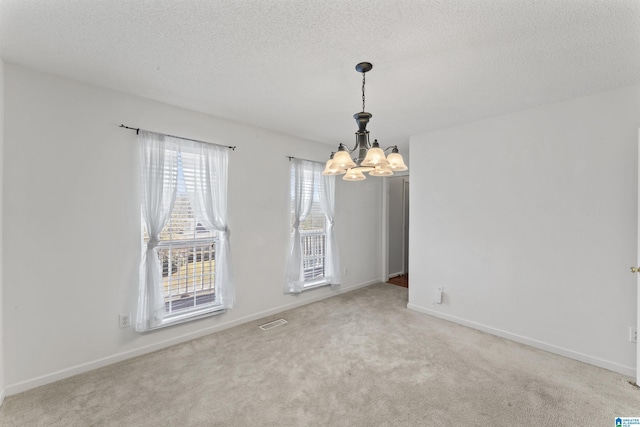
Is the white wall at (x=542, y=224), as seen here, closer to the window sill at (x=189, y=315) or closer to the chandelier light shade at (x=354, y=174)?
the chandelier light shade at (x=354, y=174)

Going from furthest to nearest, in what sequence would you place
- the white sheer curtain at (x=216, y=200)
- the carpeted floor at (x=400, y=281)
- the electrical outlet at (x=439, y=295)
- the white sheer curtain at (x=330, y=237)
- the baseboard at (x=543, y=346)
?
1. the carpeted floor at (x=400, y=281)
2. the white sheer curtain at (x=330, y=237)
3. the electrical outlet at (x=439, y=295)
4. the white sheer curtain at (x=216, y=200)
5. the baseboard at (x=543, y=346)

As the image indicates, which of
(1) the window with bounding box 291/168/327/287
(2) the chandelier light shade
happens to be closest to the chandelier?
(2) the chandelier light shade

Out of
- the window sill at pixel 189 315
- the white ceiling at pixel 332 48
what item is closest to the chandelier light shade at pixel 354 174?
the white ceiling at pixel 332 48

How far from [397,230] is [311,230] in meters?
2.45

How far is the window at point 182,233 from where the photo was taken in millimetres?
2715

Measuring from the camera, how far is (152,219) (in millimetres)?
2725

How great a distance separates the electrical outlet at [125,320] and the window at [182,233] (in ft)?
0.30

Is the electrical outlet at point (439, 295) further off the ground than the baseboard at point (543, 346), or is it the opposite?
the electrical outlet at point (439, 295)

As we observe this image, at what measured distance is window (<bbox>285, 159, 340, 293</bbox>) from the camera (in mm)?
4031

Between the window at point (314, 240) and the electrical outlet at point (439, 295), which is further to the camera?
the window at point (314, 240)

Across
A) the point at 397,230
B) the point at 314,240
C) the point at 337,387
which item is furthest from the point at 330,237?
the point at 337,387

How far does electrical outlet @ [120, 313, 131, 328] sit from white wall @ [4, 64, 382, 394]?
0.05 metres

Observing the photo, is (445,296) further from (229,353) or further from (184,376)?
(184,376)

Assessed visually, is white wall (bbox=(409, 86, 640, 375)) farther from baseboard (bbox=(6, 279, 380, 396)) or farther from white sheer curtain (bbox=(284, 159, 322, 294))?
baseboard (bbox=(6, 279, 380, 396))
